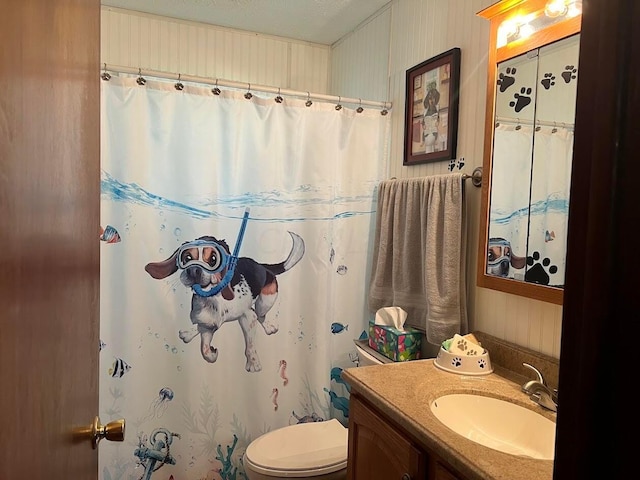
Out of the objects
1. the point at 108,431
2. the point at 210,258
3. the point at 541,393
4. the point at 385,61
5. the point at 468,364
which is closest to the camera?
the point at 108,431

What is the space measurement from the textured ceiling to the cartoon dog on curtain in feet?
4.08

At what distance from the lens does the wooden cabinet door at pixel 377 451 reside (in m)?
1.18

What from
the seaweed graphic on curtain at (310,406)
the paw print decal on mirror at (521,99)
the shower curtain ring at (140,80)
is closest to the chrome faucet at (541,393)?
the paw print decal on mirror at (521,99)

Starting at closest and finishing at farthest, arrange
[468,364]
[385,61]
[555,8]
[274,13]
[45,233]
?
[45,233], [555,8], [468,364], [385,61], [274,13]

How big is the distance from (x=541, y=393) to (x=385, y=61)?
177cm

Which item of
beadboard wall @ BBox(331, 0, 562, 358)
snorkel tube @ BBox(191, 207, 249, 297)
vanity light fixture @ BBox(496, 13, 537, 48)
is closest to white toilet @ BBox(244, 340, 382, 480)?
beadboard wall @ BBox(331, 0, 562, 358)

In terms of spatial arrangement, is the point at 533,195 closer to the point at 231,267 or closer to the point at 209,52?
the point at 231,267

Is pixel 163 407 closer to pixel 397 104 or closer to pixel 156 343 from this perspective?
pixel 156 343

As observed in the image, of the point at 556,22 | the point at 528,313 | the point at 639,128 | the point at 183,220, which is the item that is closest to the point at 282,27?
the point at 183,220

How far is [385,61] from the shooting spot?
237cm

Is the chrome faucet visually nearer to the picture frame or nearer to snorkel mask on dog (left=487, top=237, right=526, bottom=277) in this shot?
snorkel mask on dog (left=487, top=237, right=526, bottom=277)

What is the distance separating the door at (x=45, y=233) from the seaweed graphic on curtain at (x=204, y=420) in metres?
1.26

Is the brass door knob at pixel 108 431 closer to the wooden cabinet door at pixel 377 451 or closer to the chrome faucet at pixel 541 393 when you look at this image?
the wooden cabinet door at pixel 377 451

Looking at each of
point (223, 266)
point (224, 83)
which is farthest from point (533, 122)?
point (223, 266)
